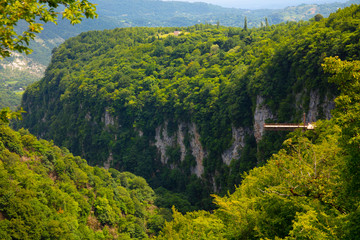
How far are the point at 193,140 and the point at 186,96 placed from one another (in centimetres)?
1202

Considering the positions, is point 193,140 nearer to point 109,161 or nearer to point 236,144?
point 236,144

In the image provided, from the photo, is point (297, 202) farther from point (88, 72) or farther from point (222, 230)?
point (88, 72)

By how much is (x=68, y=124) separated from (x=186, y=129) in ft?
161

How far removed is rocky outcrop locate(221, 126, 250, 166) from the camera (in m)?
72.2

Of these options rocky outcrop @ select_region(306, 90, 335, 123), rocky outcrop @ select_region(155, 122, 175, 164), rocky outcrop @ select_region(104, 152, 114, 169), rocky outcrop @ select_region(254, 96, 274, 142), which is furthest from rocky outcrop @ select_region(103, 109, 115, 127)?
rocky outcrop @ select_region(306, 90, 335, 123)

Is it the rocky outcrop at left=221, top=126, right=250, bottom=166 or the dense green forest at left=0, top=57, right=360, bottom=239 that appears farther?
the rocky outcrop at left=221, top=126, right=250, bottom=166

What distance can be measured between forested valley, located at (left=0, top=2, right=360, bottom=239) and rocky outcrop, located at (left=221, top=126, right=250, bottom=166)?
21cm

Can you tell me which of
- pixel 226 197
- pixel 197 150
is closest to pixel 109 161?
pixel 197 150

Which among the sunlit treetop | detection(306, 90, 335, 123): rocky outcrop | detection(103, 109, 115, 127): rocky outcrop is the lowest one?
detection(103, 109, 115, 127): rocky outcrop

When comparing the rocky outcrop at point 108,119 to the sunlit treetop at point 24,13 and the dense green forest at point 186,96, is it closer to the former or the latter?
the dense green forest at point 186,96

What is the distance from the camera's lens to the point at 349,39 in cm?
5069

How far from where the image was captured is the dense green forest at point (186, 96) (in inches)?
2365

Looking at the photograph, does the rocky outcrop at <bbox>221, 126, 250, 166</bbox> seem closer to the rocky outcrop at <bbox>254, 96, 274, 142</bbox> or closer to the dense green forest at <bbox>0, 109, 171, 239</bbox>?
the rocky outcrop at <bbox>254, 96, 274, 142</bbox>

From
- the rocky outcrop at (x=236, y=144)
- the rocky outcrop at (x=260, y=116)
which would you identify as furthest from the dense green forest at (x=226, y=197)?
the rocky outcrop at (x=260, y=116)
